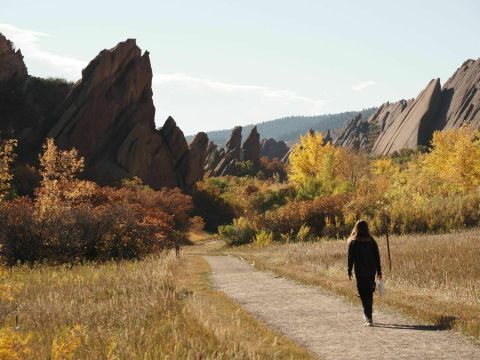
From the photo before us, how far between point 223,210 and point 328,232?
3555 cm

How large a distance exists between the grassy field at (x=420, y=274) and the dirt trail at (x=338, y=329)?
54 centimetres

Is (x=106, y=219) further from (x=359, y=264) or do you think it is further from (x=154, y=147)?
(x=154, y=147)

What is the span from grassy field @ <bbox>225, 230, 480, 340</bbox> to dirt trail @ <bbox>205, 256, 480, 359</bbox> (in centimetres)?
54

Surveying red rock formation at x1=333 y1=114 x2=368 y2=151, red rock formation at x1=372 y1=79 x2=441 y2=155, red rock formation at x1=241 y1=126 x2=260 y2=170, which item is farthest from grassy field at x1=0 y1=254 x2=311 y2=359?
red rock formation at x1=333 y1=114 x2=368 y2=151

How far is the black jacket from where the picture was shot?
36.3ft

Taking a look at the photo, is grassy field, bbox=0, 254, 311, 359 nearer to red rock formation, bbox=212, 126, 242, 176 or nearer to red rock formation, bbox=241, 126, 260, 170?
red rock formation, bbox=212, 126, 242, 176

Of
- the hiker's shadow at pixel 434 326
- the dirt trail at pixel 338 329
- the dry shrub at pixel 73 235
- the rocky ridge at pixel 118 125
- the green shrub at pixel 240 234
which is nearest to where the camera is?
the dirt trail at pixel 338 329

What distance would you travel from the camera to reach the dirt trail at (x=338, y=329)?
836 centimetres

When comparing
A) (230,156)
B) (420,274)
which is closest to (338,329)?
(420,274)

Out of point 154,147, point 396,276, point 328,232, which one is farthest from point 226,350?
point 154,147

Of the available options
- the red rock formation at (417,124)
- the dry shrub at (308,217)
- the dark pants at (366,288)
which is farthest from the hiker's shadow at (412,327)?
the red rock formation at (417,124)

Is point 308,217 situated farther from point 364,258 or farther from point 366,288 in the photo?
point 366,288

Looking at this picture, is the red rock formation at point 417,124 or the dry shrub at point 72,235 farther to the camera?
the red rock formation at point 417,124

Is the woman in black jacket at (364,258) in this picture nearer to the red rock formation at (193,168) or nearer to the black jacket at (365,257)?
the black jacket at (365,257)
